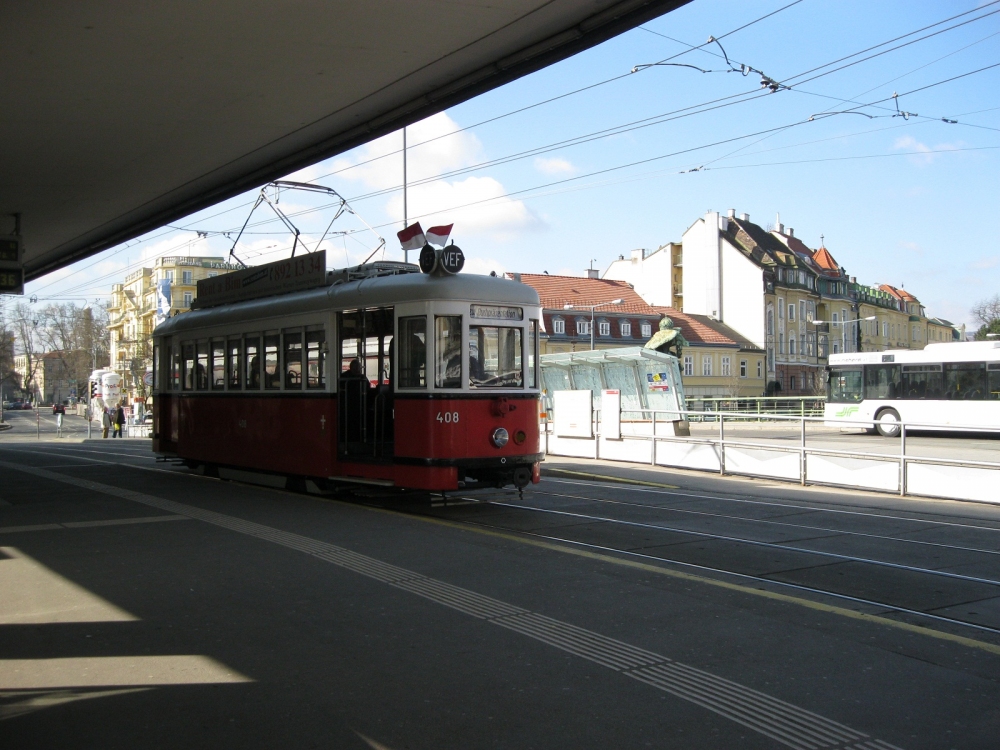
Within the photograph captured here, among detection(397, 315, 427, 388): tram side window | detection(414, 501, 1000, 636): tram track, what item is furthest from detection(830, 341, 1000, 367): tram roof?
detection(414, 501, 1000, 636): tram track

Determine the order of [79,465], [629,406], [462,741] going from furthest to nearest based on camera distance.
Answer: [629,406] → [79,465] → [462,741]

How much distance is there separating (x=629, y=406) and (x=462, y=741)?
2361 centimetres

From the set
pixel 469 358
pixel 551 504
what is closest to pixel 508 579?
pixel 469 358

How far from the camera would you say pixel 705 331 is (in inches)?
2862

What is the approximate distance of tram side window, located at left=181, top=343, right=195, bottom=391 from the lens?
674 inches

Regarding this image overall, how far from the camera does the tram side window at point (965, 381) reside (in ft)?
102

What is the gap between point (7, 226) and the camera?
2341cm

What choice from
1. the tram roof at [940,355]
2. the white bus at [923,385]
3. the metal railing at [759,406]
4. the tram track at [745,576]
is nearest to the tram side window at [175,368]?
the tram track at [745,576]

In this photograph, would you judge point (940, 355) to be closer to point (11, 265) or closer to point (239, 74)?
point (239, 74)

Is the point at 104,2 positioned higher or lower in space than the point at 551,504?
higher

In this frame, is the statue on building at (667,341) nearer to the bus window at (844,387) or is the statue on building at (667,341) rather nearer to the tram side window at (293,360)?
the bus window at (844,387)

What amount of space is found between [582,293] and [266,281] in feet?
179

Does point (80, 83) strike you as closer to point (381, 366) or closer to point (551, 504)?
point (381, 366)

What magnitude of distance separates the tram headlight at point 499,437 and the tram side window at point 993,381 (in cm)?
2483
